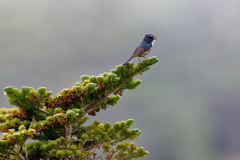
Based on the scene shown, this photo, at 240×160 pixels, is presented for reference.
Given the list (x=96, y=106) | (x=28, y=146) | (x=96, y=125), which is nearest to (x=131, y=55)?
(x=96, y=106)

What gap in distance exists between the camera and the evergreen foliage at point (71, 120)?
25.6ft

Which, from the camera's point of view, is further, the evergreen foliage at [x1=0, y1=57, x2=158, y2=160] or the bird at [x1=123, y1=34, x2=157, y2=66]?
the bird at [x1=123, y1=34, x2=157, y2=66]

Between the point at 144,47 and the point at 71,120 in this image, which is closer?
the point at 71,120

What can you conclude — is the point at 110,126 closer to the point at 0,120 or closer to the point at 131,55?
the point at 131,55

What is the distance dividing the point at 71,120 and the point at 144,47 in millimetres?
3837

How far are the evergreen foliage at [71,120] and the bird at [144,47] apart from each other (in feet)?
1.84

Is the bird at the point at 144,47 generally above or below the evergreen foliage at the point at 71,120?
above

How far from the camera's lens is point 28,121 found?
28.6 feet

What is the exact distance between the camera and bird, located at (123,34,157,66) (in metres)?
8.50

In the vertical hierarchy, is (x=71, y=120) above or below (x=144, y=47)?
below

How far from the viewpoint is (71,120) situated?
7918mm

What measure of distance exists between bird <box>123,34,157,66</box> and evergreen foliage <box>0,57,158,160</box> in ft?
1.84

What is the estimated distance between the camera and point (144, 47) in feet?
28.4

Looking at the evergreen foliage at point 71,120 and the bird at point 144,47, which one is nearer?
the evergreen foliage at point 71,120
